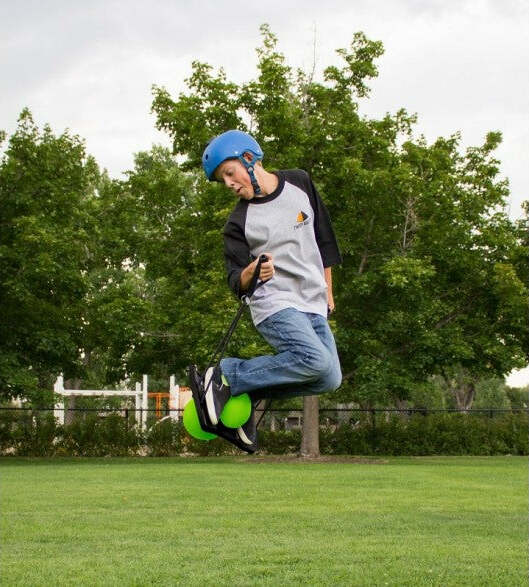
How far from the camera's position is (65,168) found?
107 ft

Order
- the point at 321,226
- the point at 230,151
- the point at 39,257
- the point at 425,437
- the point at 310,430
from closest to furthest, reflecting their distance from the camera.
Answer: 1. the point at 230,151
2. the point at 321,226
3. the point at 39,257
4. the point at 310,430
5. the point at 425,437

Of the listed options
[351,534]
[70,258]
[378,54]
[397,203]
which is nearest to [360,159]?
[397,203]

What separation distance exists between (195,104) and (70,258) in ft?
22.7

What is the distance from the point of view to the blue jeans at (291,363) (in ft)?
14.7

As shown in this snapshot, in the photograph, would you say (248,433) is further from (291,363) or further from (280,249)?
(280,249)

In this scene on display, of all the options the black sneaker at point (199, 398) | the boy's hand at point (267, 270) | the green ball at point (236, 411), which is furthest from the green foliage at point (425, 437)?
the boy's hand at point (267, 270)

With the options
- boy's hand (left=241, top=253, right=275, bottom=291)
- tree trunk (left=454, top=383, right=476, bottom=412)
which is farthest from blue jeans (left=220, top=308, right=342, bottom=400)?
tree trunk (left=454, top=383, right=476, bottom=412)

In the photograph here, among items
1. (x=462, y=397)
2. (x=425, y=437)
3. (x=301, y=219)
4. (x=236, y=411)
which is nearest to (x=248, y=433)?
(x=236, y=411)

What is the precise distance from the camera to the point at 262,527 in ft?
48.1

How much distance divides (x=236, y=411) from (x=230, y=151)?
1274 mm

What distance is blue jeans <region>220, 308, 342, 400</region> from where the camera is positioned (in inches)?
177

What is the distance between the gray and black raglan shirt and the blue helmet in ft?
0.74

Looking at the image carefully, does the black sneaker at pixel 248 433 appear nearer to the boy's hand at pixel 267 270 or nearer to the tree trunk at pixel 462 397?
the boy's hand at pixel 267 270

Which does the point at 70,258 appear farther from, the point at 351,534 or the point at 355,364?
the point at 351,534
